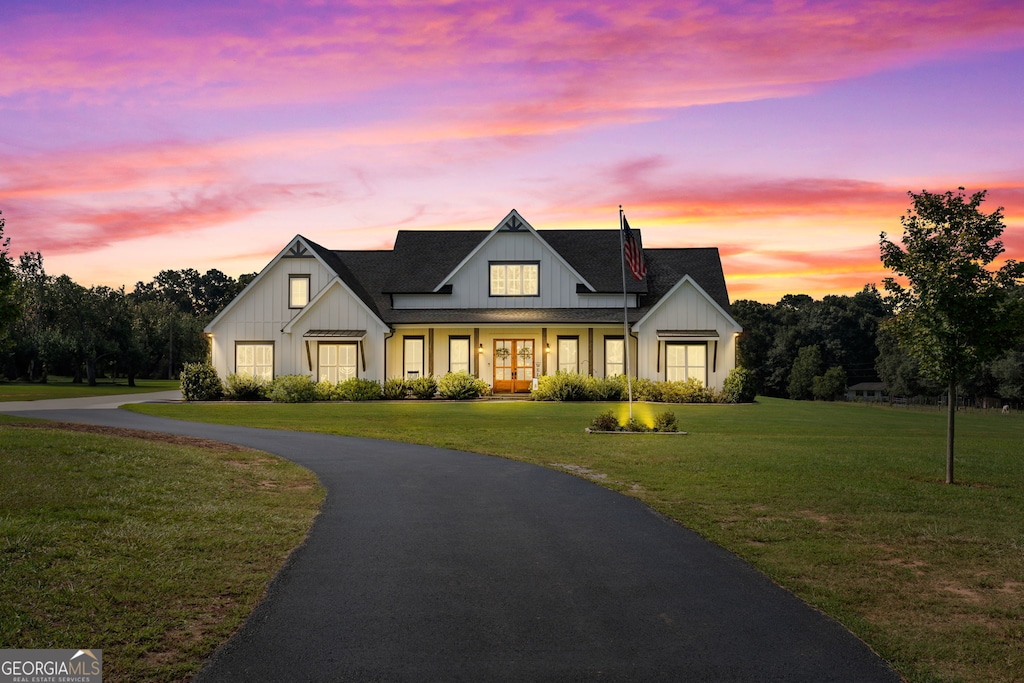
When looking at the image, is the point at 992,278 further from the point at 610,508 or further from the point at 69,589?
the point at 69,589

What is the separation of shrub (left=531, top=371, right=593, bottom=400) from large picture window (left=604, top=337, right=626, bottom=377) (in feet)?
10.6

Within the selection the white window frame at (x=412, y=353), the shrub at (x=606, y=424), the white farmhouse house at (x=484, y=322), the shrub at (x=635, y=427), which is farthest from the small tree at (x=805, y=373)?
the shrub at (x=606, y=424)

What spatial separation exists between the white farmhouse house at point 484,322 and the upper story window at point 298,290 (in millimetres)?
46

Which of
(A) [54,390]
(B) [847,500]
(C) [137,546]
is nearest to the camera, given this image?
(C) [137,546]

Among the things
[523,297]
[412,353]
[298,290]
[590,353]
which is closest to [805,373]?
[590,353]

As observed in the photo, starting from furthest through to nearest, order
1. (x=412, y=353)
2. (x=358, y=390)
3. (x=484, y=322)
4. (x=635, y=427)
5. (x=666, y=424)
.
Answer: (x=412, y=353), (x=484, y=322), (x=358, y=390), (x=635, y=427), (x=666, y=424)

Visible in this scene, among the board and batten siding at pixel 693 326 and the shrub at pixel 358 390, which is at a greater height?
the board and batten siding at pixel 693 326

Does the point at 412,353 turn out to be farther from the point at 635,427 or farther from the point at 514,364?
the point at 635,427

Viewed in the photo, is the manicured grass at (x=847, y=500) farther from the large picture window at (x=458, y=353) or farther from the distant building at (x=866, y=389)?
the distant building at (x=866, y=389)

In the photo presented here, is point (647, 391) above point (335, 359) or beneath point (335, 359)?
beneath

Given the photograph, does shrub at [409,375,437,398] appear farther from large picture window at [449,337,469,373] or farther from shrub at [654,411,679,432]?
shrub at [654,411,679,432]

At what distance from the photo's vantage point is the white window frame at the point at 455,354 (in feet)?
120

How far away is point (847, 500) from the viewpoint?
11344 mm

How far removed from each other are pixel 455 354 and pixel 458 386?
3423mm
